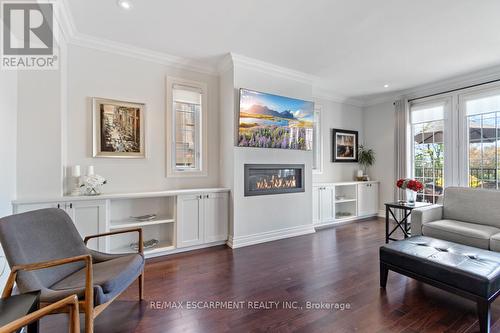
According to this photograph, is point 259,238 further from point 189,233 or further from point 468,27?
point 468,27

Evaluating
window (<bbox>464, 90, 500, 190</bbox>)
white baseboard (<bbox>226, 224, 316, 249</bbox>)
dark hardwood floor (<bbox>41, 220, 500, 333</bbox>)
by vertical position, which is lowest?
dark hardwood floor (<bbox>41, 220, 500, 333</bbox>)

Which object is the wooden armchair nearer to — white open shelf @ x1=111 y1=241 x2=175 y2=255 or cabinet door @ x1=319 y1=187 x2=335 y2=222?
white open shelf @ x1=111 y1=241 x2=175 y2=255

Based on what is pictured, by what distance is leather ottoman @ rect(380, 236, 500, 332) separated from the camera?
1.76 m

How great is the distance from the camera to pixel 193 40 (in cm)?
315

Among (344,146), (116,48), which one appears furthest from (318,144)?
(116,48)

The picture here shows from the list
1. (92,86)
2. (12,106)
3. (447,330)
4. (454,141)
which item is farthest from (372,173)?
(12,106)

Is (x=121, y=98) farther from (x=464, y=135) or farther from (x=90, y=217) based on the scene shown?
(x=464, y=135)

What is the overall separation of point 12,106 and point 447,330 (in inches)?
178

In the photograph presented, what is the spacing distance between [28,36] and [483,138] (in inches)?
272

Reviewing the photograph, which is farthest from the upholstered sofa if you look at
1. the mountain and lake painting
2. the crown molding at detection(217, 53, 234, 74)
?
the crown molding at detection(217, 53, 234, 74)

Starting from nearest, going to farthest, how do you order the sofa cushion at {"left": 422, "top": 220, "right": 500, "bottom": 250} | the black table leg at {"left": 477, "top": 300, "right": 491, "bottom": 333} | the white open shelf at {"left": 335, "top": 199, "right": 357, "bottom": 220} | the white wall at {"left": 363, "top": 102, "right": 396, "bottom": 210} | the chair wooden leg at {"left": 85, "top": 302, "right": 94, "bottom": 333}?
the chair wooden leg at {"left": 85, "top": 302, "right": 94, "bottom": 333} → the black table leg at {"left": 477, "top": 300, "right": 491, "bottom": 333} → the sofa cushion at {"left": 422, "top": 220, "right": 500, "bottom": 250} → the white open shelf at {"left": 335, "top": 199, "right": 357, "bottom": 220} → the white wall at {"left": 363, "top": 102, "right": 396, "bottom": 210}

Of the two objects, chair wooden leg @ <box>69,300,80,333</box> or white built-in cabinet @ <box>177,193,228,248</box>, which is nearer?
chair wooden leg @ <box>69,300,80,333</box>

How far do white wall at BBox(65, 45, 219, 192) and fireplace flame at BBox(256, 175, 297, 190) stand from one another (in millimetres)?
907

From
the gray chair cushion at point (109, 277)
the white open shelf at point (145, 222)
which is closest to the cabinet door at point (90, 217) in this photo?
the white open shelf at point (145, 222)
